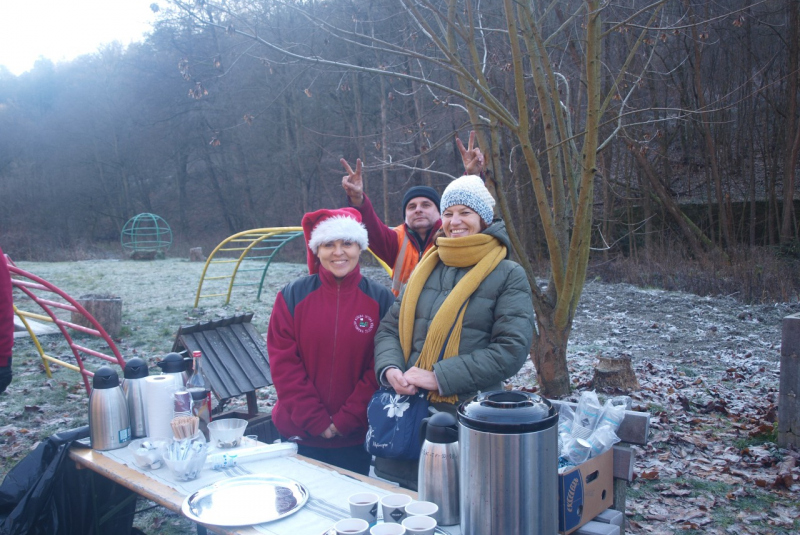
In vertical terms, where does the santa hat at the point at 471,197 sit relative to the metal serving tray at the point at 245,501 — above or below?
above

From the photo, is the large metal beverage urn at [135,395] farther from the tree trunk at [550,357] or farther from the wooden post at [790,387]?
the wooden post at [790,387]

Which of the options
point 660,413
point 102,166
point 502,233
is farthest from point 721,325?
point 102,166

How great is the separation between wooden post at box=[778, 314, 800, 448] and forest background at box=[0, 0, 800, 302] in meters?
2.55

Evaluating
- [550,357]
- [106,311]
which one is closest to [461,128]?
[550,357]

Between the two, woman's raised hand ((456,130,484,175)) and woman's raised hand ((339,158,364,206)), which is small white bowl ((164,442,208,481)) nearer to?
woman's raised hand ((339,158,364,206))

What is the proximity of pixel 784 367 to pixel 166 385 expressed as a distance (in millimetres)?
4099

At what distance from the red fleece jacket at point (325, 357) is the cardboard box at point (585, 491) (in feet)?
3.74

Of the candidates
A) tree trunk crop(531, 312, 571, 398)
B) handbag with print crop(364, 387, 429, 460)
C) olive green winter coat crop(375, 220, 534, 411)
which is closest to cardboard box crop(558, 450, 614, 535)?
olive green winter coat crop(375, 220, 534, 411)

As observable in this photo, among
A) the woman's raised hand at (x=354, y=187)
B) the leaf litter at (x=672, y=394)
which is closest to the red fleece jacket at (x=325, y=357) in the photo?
the woman's raised hand at (x=354, y=187)

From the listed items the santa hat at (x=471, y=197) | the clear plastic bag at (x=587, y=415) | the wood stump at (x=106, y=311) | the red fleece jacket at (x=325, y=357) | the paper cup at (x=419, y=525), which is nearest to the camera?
the paper cup at (x=419, y=525)

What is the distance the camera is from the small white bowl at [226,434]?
2.60m

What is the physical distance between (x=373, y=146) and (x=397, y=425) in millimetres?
24466

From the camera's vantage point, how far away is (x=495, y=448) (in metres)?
1.67

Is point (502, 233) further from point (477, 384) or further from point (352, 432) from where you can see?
point (352, 432)
